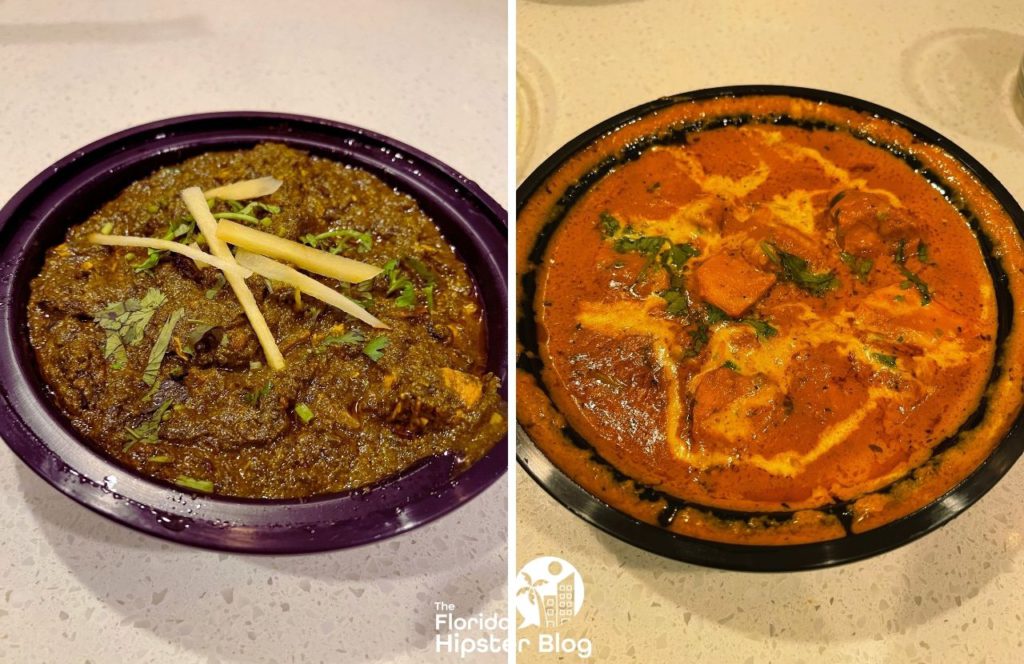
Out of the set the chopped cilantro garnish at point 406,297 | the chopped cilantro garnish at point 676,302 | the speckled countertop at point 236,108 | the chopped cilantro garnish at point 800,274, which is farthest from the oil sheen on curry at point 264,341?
the chopped cilantro garnish at point 800,274

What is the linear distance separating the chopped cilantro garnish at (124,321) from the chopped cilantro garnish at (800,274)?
0.82 metres

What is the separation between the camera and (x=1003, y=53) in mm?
1495

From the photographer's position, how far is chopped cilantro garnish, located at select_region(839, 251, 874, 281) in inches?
40.1

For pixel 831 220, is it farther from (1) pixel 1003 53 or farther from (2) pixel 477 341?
(1) pixel 1003 53

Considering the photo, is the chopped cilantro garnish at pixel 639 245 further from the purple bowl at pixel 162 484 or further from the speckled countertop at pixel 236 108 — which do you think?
the speckled countertop at pixel 236 108

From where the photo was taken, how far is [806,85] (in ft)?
4.73

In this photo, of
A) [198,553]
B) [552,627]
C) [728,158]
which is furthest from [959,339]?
[198,553]

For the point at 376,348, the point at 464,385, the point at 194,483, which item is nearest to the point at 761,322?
the point at 464,385

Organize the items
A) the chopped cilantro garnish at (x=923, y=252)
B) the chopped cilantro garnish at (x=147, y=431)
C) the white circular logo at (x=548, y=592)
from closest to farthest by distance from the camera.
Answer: the white circular logo at (x=548, y=592) → the chopped cilantro garnish at (x=147, y=431) → the chopped cilantro garnish at (x=923, y=252)

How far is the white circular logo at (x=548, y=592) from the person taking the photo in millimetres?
806

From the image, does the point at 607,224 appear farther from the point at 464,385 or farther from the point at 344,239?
the point at 344,239

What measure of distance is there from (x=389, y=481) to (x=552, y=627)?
0.81 feet

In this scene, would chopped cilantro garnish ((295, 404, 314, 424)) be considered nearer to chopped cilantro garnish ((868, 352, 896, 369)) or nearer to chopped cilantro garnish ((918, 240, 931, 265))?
chopped cilantro garnish ((868, 352, 896, 369))

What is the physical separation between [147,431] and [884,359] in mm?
909
